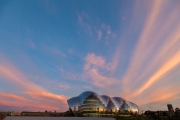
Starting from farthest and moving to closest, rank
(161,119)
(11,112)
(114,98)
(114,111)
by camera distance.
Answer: (11,112), (114,98), (114,111), (161,119)

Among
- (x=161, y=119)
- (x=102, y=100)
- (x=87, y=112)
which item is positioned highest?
(x=102, y=100)

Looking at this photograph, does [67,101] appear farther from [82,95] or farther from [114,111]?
[114,111]

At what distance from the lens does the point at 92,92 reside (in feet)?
420

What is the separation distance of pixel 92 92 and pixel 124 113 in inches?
1259

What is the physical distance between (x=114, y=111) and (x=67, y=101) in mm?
35105

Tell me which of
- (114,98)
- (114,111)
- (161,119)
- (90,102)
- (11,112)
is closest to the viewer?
(161,119)

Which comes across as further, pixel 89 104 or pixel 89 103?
pixel 89 104

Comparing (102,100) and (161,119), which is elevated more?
(102,100)

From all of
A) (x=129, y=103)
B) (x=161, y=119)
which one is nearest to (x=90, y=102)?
(x=129, y=103)

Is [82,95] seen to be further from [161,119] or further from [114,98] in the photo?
[161,119]

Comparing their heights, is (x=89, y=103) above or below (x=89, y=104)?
above

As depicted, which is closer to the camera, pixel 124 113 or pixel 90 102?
pixel 90 102

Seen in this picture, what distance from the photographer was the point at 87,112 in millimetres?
126500

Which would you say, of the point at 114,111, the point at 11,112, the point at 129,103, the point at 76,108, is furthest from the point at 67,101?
the point at 11,112
